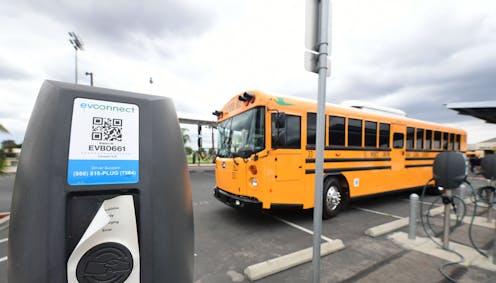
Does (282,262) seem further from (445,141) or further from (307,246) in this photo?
(445,141)

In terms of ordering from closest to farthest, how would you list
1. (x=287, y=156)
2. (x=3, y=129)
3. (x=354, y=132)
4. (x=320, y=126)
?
(x=320, y=126), (x=287, y=156), (x=354, y=132), (x=3, y=129)

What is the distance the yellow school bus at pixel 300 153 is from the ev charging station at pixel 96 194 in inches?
123

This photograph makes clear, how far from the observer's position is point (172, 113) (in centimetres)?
109

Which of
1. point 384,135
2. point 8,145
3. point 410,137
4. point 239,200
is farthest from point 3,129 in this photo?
point 410,137

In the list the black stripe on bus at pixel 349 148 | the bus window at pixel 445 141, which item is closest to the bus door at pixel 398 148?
the black stripe on bus at pixel 349 148

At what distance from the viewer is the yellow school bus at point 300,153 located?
409cm

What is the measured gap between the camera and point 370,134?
5570mm

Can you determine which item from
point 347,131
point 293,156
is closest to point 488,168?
point 347,131

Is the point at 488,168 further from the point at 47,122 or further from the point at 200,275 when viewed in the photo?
the point at 47,122

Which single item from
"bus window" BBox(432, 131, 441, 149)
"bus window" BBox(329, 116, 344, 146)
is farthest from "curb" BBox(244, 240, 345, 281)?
"bus window" BBox(432, 131, 441, 149)

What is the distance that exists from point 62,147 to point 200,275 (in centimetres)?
254

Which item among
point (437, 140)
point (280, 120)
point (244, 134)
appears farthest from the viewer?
point (437, 140)

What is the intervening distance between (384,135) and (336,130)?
6.40 ft

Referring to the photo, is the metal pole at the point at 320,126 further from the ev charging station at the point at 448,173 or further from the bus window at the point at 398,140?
the bus window at the point at 398,140
